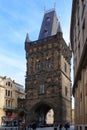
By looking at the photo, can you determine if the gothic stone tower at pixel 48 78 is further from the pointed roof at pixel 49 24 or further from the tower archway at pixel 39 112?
the pointed roof at pixel 49 24

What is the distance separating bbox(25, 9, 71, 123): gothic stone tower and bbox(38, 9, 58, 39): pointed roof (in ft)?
1.27

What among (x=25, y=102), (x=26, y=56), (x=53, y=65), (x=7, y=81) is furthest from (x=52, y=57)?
(x=7, y=81)

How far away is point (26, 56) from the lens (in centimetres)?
7200

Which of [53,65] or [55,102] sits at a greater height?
[53,65]

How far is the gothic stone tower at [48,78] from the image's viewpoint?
63625 millimetres

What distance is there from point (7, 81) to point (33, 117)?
2026 centimetres

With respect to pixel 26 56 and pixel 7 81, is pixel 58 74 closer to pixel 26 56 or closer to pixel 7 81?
A: pixel 26 56

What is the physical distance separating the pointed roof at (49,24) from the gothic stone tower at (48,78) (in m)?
0.39

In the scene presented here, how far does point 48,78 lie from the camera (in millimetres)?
66250

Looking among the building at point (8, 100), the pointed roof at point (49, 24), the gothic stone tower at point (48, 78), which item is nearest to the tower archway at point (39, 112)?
the gothic stone tower at point (48, 78)

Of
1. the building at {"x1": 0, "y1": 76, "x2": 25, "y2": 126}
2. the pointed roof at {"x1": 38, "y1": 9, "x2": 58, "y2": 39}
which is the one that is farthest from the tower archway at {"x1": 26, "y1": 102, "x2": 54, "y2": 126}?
the pointed roof at {"x1": 38, "y1": 9, "x2": 58, "y2": 39}

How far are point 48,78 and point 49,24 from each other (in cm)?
1757

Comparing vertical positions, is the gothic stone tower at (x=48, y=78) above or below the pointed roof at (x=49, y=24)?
below

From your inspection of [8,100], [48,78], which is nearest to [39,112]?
[48,78]
